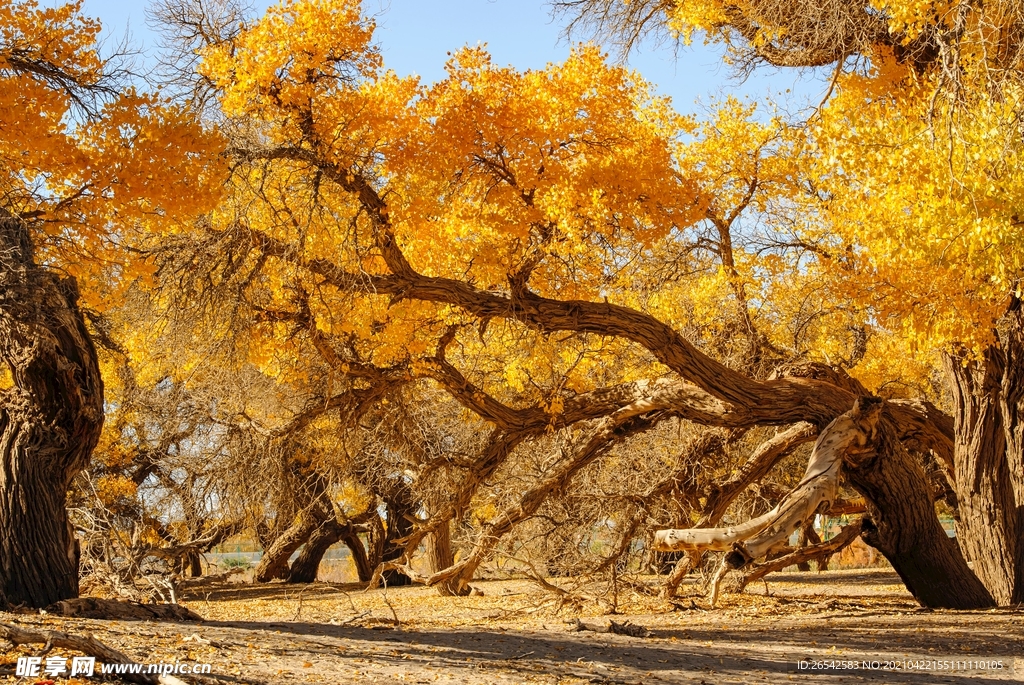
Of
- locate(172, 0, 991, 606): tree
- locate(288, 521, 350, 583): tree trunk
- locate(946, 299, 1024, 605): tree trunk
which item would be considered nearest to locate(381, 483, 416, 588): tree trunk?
locate(288, 521, 350, 583): tree trunk

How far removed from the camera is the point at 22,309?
6773 mm

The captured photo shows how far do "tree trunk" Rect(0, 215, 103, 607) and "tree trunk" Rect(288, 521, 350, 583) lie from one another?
11687mm

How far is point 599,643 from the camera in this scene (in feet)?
22.5

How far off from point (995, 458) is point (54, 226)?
369 inches

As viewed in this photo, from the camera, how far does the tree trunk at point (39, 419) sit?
6.78 m

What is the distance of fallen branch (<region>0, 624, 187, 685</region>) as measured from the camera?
4207 mm

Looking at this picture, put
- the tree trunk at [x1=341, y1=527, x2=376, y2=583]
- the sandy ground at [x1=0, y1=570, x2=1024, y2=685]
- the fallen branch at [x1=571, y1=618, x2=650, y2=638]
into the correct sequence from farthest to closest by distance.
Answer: the tree trunk at [x1=341, y1=527, x2=376, y2=583] → the fallen branch at [x1=571, y1=618, x2=650, y2=638] → the sandy ground at [x1=0, y1=570, x2=1024, y2=685]

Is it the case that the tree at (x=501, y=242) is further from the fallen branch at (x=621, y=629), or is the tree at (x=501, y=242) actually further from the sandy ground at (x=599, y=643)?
the fallen branch at (x=621, y=629)

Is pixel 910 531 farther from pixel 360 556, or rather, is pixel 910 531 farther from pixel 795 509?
pixel 360 556

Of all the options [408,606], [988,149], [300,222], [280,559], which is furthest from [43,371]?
[280,559]

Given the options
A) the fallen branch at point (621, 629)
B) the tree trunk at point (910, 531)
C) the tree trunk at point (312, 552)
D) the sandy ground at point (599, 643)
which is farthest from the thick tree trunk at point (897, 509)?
the tree trunk at point (312, 552)

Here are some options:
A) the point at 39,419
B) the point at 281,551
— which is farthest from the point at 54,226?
the point at 281,551

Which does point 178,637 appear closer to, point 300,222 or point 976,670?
point 300,222

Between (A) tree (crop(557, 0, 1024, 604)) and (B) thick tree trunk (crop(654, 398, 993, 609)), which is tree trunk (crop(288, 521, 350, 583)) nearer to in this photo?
(B) thick tree trunk (crop(654, 398, 993, 609))
